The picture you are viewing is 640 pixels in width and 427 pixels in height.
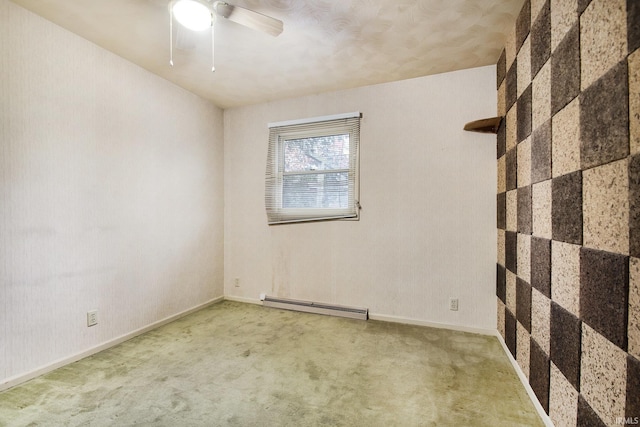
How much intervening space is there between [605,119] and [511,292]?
4.89 ft

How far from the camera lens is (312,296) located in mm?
3225

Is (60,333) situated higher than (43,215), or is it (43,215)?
(43,215)

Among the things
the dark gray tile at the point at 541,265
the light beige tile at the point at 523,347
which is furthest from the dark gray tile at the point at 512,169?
the light beige tile at the point at 523,347

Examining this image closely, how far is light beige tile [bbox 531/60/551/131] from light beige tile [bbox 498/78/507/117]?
0.66 meters

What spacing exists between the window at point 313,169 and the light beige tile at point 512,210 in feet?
4.48

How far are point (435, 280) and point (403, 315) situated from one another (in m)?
0.49

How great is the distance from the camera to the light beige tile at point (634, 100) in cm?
87

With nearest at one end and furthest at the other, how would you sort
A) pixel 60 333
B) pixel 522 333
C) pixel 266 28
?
pixel 266 28 → pixel 522 333 → pixel 60 333

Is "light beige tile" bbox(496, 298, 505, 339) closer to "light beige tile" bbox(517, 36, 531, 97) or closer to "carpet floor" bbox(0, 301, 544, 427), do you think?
"carpet floor" bbox(0, 301, 544, 427)

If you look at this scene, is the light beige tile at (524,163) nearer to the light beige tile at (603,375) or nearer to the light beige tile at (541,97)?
the light beige tile at (541,97)

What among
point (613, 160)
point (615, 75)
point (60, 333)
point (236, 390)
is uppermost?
point (615, 75)

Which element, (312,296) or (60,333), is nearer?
(60,333)

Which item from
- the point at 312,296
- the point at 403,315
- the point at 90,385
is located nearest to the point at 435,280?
the point at 403,315

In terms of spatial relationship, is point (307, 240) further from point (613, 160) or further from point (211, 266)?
point (613, 160)
